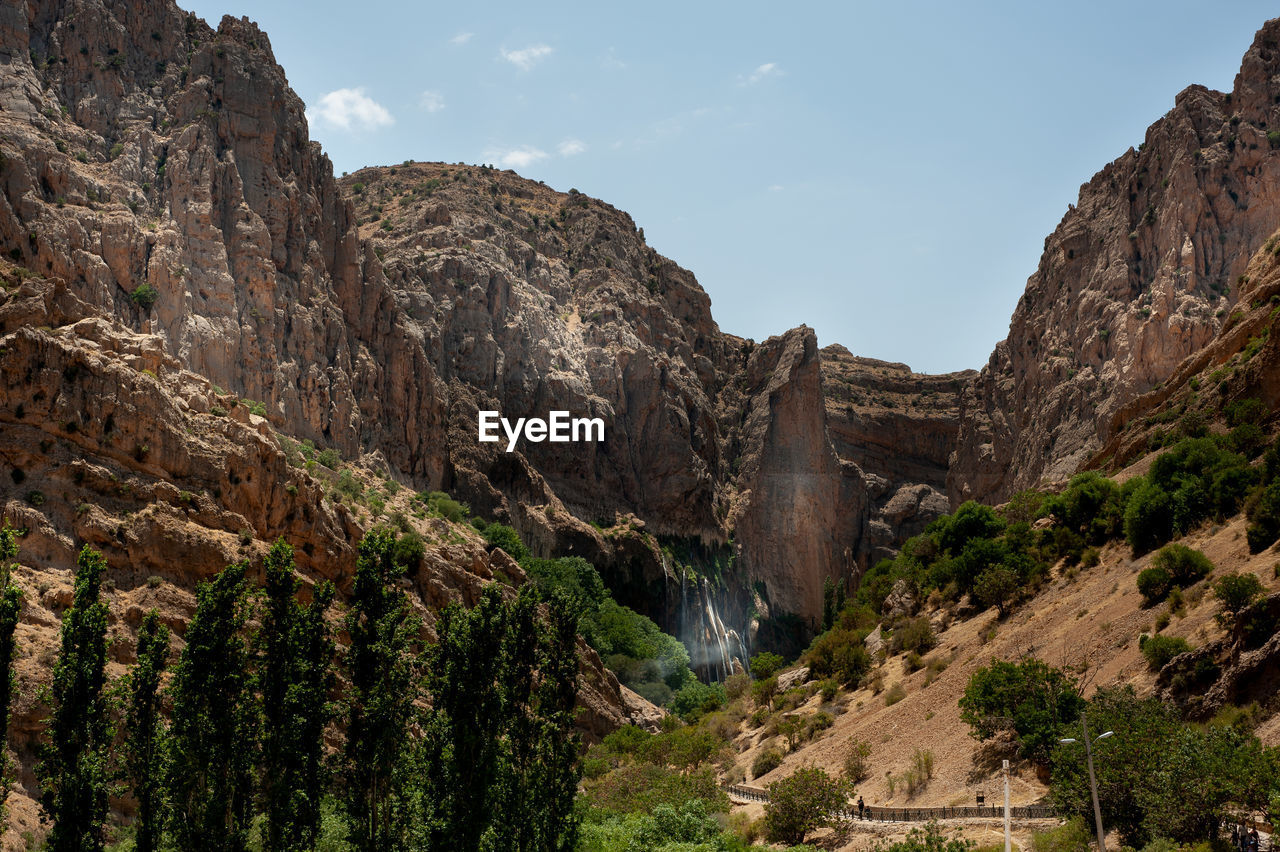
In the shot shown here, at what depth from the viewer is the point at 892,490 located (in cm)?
12812

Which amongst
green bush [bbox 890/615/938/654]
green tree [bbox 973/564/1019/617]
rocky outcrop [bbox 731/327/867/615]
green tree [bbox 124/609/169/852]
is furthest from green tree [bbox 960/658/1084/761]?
rocky outcrop [bbox 731/327/867/615]

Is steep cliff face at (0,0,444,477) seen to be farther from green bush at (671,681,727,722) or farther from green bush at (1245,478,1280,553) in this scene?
green bush at (1245,478,1280,553)

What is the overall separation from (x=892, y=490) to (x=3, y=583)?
108176 mm

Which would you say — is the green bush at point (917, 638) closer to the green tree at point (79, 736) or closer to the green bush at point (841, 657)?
the green bush at point (841, 657)

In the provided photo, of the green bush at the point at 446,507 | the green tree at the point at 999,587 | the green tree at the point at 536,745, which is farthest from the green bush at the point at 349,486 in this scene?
the green tree at the point at 999,587

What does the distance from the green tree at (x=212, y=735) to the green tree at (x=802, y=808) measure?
1846cm

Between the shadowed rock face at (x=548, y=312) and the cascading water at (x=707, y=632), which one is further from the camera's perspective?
the cascading water at (x=707, y=632)

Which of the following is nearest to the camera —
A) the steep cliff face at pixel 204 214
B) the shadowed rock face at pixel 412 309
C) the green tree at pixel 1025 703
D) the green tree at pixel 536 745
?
the green tree at pixel 536 745

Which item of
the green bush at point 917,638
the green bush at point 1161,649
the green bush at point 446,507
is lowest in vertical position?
the green bush at point 1161,649

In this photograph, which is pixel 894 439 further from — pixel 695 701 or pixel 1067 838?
pixel 1067 838

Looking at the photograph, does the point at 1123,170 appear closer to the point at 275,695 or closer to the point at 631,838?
the point at 631,838

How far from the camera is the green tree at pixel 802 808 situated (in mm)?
38281

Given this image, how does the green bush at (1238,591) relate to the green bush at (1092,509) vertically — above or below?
below

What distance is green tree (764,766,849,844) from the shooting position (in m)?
38.3
